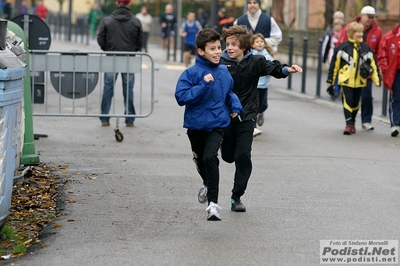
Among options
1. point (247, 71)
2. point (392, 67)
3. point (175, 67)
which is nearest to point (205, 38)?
point (247, 71)

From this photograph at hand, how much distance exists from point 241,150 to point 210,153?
1.58ft

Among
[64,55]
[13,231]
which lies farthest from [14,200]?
[64,55]

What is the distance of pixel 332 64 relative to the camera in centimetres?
1321

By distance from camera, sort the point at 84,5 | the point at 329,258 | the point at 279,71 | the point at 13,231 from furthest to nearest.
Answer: the point at 84,5 → the point at 279,71 → the point at 13,231 → the point at 329,258

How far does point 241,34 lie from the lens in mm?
7535

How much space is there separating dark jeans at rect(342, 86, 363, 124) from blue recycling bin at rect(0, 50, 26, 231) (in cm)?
753

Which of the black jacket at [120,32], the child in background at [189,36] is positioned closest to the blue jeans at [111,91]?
the black jacket at [120,32]

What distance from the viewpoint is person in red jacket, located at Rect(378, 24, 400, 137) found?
12.9m

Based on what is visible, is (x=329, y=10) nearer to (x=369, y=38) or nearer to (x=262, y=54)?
(x=369, y=38)

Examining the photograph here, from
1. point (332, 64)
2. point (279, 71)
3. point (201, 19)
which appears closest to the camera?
point (279, 71)

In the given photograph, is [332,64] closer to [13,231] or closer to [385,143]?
[385,143]

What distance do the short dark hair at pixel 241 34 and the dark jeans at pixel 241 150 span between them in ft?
2.06

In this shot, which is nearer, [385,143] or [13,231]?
[13,231]

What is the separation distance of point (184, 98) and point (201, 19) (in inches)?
1138
